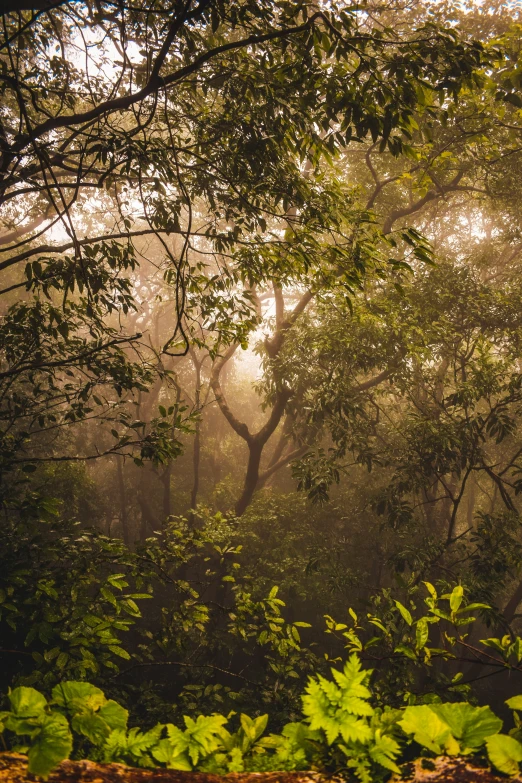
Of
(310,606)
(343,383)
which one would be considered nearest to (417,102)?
(343,383)

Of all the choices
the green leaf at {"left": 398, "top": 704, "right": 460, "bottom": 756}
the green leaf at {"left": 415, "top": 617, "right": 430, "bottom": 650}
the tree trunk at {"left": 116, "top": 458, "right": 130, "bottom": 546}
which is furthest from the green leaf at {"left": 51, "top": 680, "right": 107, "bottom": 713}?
the tree trunk at {"left": 116, "top": 458, "right": 130, "bottom": 546}

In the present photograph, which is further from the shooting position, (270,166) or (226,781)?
(270,166)

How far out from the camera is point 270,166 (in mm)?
2971

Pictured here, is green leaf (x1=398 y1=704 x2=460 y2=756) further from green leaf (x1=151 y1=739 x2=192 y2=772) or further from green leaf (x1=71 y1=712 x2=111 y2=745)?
green leaf (x1=71 y1=712 x2=111 y2=745)

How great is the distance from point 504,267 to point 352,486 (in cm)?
589

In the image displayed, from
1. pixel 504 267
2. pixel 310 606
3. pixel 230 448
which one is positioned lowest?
pixel 310 606

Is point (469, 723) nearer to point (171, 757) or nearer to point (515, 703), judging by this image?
point (515, 703)

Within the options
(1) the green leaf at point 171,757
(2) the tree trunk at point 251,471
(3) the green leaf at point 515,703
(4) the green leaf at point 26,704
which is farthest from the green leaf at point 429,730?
(2) the tree trunk at point 251,471

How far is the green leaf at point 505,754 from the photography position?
0.75 metres

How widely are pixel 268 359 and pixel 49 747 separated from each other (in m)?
6.41

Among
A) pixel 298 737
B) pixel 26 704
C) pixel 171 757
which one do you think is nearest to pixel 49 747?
pixel 26 704

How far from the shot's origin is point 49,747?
0.76 metres

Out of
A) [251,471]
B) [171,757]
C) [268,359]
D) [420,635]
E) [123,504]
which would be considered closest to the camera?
[171,757]

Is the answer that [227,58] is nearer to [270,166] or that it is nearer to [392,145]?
[270,166]
